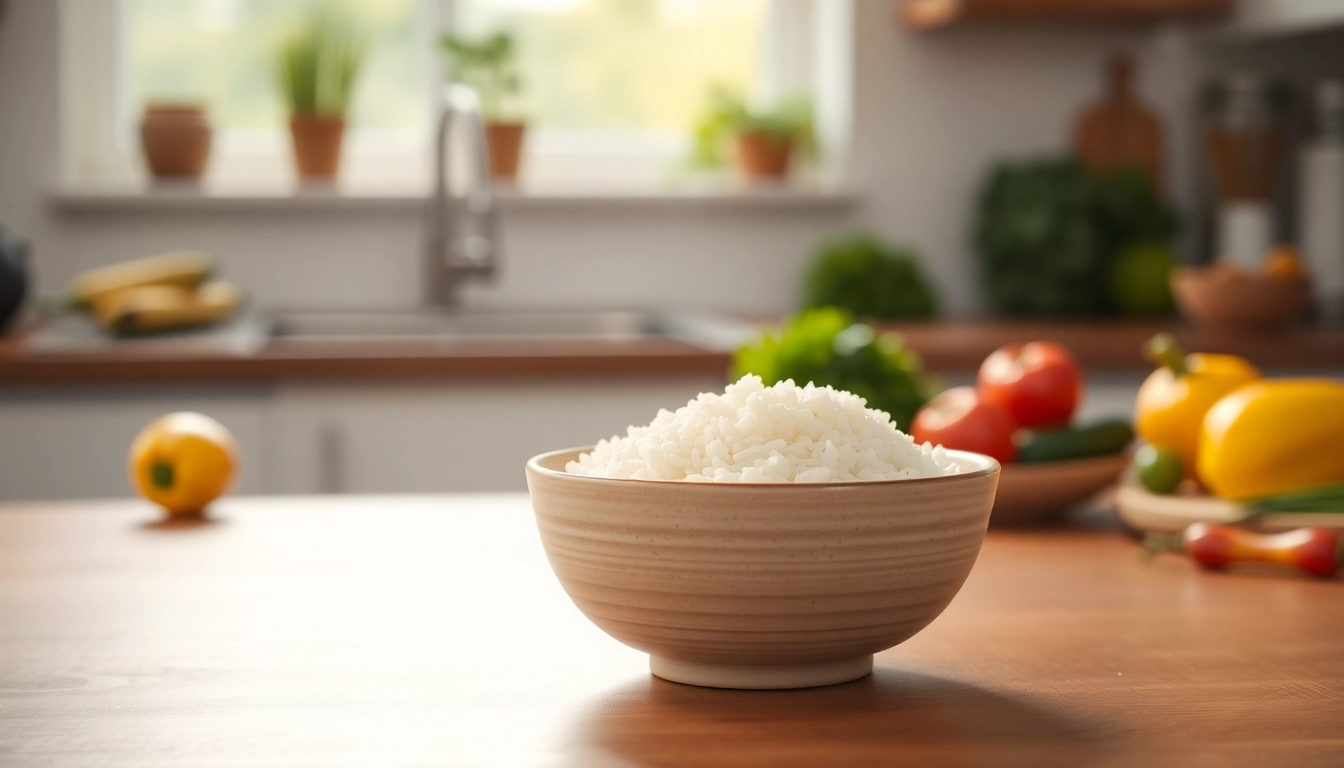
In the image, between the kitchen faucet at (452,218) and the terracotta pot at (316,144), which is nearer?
the kitchen faucet at (452,218)

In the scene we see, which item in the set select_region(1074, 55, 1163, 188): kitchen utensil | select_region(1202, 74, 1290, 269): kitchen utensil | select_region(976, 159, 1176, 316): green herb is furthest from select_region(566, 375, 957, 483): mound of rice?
select_region(1074, 55, 1163, 188): kitchen utensil

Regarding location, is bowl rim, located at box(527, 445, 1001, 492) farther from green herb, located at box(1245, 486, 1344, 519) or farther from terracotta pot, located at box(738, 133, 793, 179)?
terracotta pot, located at box(738, 133, 793, 179)

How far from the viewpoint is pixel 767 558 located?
68 cm

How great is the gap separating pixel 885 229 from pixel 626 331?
59 centimetres

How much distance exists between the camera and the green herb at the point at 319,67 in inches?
117

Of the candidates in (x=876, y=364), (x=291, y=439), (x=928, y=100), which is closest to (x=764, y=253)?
(x=928, y=100)

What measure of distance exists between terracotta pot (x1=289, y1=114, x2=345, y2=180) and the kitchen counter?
711 millimetres

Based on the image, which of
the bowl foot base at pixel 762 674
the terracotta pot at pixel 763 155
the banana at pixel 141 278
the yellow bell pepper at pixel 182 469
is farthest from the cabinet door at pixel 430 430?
the bowl foot base at pixel 762 674

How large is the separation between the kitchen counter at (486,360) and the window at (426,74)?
86cm

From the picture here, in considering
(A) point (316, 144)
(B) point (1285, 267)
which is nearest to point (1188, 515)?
(B) point (1285, 267)

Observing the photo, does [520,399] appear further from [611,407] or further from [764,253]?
[764,253]

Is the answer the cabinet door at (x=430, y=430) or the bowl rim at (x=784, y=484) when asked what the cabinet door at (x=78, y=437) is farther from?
the bowl rim at (x=784, y=484)

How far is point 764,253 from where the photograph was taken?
314 centimetres

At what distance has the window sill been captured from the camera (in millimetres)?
2914
